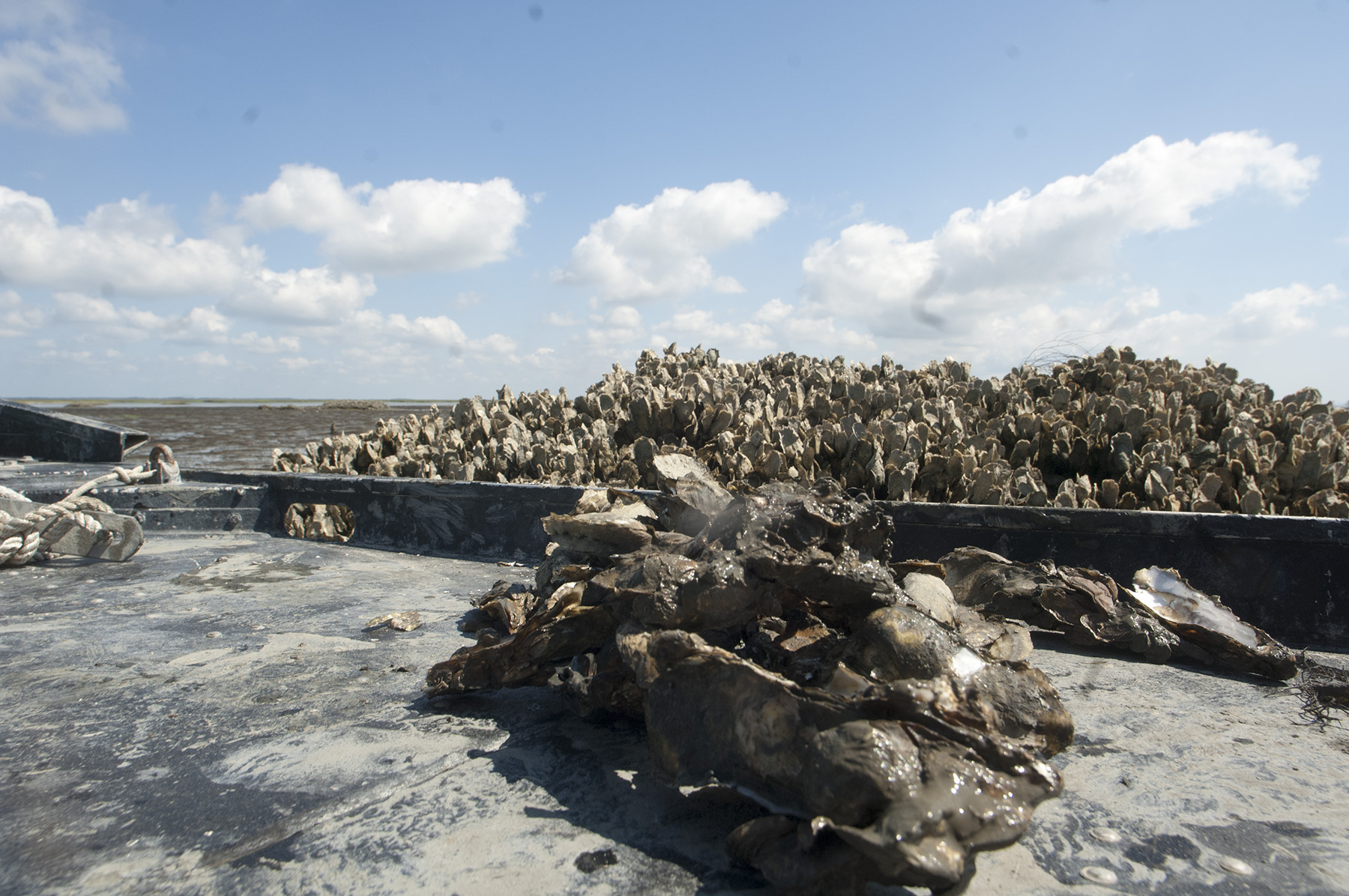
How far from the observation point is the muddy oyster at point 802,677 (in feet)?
3.76

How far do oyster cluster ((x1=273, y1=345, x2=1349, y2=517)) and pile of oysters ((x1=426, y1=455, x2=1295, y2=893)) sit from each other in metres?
0.77

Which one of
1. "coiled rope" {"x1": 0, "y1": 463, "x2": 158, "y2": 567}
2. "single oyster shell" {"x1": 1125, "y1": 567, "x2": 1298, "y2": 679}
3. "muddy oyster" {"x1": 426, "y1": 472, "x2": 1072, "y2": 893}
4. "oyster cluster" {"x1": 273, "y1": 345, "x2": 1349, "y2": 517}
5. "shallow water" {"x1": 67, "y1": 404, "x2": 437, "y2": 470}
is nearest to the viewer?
"muddy oyster" {"x1": 426, "y1": 472, "x2": 1072, "y2": 893}

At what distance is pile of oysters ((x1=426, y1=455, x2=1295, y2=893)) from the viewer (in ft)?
3.79

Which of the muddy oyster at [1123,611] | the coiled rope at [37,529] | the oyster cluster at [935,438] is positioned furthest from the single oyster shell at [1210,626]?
the coiled rope at [37,529]

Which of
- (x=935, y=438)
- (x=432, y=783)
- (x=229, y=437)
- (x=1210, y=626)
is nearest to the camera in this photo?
(x=432, y=783)

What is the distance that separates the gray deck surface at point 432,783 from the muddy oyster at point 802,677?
4.7 inches

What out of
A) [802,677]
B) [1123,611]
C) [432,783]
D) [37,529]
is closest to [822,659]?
[802,677]

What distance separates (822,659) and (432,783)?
34.1 inches

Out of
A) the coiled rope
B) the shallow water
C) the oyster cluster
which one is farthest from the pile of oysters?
the shallow water

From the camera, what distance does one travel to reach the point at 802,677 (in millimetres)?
1626

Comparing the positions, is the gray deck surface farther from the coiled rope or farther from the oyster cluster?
the oyster cluster

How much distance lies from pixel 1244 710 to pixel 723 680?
4.99 ft

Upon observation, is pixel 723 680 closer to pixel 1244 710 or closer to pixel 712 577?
pixel 712 577

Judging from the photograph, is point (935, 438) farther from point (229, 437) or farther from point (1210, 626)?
point (229, 437)
